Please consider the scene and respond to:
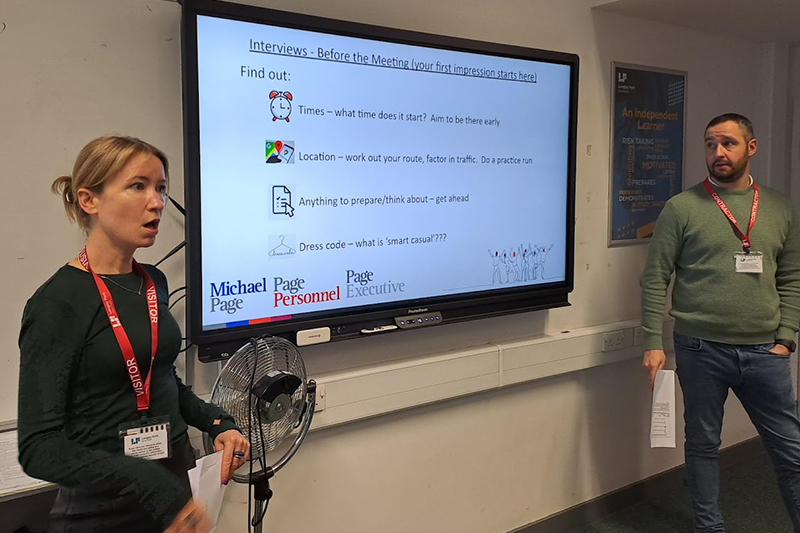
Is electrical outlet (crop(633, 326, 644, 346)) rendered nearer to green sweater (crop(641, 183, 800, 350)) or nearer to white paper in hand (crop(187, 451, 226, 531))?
green sweater (crop(641, 183, 800, 350))

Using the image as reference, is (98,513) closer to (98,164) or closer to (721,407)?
(98,164)

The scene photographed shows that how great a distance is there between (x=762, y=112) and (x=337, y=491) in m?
3.16

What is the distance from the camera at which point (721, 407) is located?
8.97 feet

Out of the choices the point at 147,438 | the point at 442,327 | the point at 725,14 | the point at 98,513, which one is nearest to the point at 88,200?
the point at 147,438

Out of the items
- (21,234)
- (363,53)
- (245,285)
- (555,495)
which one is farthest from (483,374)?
(21,234)

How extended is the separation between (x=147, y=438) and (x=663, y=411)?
2.03 meters

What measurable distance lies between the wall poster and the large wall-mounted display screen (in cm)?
41

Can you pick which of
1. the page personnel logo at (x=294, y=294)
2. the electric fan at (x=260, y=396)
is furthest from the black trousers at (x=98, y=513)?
the page personnel logo at (x=294, y=294)

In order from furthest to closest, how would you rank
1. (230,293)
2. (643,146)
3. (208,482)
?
1. (643,146)
2. (230,293)
3. (208,482)

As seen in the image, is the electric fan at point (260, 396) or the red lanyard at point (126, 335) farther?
the electric fan at point (260, 396)

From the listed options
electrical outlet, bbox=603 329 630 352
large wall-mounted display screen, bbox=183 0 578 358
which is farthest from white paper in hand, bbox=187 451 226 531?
electrical outlet, bbox=603 329 630 352

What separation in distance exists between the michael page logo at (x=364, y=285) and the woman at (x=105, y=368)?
81 cm

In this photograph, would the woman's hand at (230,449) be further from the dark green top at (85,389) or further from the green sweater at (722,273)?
the green sweater at (722,273)

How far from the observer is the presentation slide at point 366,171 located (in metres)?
1.94
